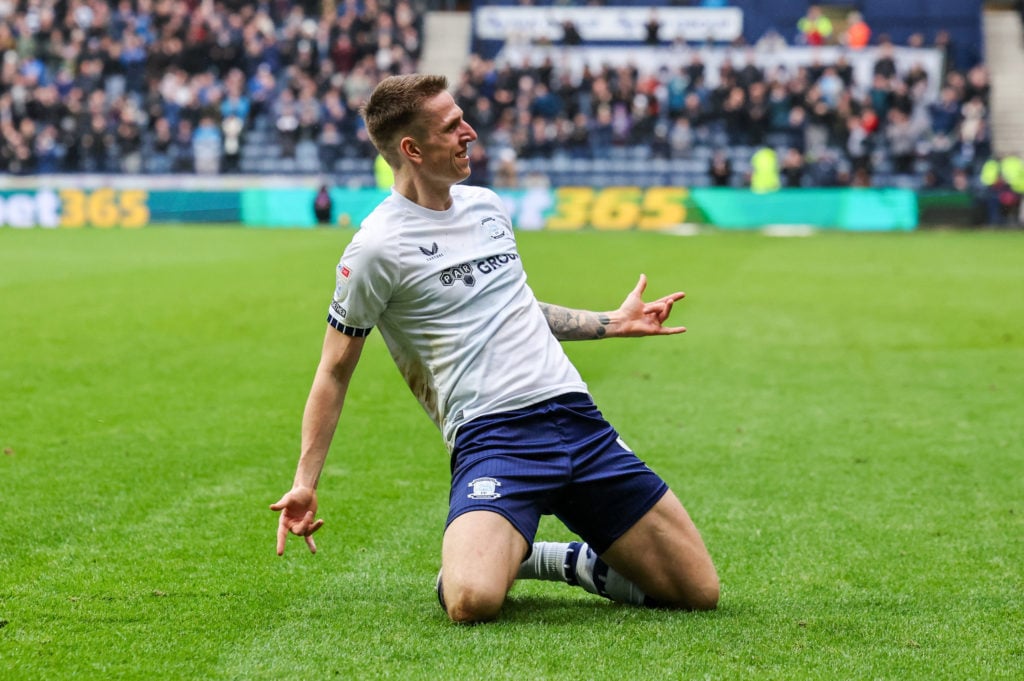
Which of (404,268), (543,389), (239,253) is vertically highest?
(404,268)

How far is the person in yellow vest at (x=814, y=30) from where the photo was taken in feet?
118

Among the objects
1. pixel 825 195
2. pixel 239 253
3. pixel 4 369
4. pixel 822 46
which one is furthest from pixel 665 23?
pixel 4 369

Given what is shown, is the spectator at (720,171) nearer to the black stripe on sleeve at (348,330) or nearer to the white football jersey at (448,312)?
the white football jersey at (448,312)

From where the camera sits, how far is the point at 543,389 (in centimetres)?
A: 491

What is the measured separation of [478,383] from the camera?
489 centimetres

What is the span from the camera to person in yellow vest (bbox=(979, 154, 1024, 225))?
29250 millimetres

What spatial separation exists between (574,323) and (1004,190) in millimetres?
26527

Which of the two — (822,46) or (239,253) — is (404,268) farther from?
(822,46)

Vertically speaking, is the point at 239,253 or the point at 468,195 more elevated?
the point at 468,195

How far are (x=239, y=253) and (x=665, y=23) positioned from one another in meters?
19.9

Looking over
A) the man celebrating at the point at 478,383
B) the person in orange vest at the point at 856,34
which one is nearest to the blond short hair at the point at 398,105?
the man celebrating at the point at 478,383

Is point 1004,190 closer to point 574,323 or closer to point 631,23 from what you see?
point 631,23

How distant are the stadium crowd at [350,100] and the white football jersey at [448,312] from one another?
1067 inches

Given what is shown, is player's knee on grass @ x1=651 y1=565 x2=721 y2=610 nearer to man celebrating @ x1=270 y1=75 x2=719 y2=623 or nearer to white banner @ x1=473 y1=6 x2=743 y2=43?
man celebrating @ x1=270 y1=75 x2=719 y2=623
